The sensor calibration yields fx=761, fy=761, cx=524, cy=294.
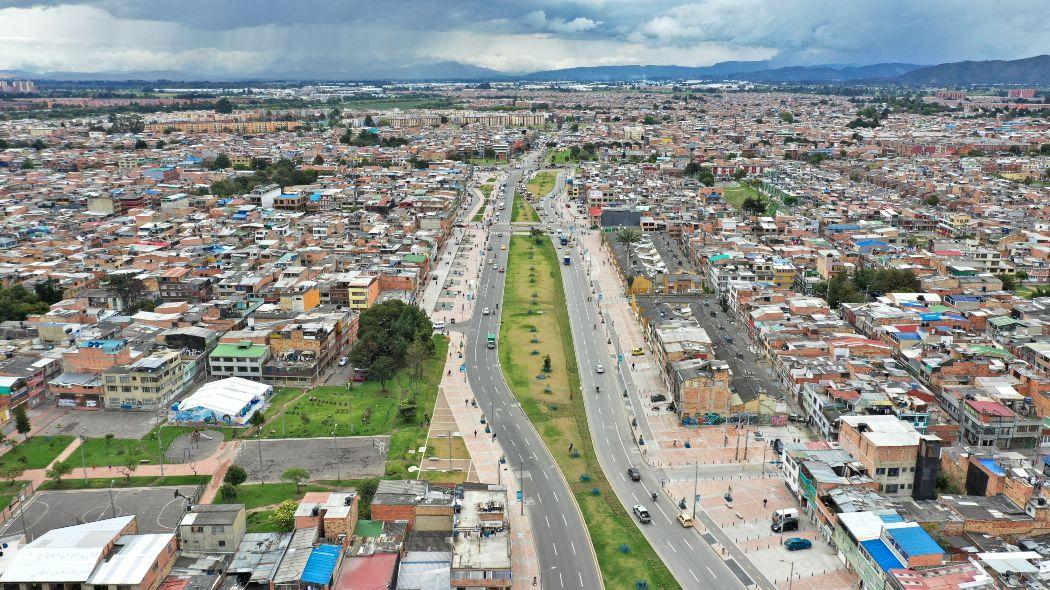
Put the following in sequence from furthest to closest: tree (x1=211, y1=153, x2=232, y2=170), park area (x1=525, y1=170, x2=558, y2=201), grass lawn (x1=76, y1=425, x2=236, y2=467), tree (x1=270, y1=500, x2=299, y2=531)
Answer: tree (x1=211, y1=153, x2=232, y2=170) < park area (x1=525, y1=170, x2=558, y2=201) < grass lawn (x1=76, y1=425, x2=236, y2=467) < tree (x1=270, y1=500, x2=299, y2=531)

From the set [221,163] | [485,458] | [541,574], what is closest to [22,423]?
[485,458]

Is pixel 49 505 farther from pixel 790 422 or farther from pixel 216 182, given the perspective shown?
pixel 216 182

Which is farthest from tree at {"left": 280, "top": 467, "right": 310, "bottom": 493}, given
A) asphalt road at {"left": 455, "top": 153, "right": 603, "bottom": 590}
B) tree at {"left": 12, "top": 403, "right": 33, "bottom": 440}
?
tree at {"left": 12, "top": 403, "right": 33, "bottom": 440}

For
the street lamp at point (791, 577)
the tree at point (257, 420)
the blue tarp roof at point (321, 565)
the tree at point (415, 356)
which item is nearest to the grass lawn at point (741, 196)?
the tree at point (415, 356)

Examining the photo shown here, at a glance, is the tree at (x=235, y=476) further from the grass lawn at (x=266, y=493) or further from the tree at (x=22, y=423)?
the tree at (x=22, y=423)

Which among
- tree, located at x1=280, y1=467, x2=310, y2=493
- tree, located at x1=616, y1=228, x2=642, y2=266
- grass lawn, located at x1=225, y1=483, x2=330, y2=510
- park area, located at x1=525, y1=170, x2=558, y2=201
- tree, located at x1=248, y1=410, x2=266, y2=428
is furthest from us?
park area, located at x1=525, y1=170, x2=558, y2=201

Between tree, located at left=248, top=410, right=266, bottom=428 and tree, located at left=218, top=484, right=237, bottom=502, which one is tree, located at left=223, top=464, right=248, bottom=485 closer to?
tree, located at left=218, top=484, right=237, bottom=502
